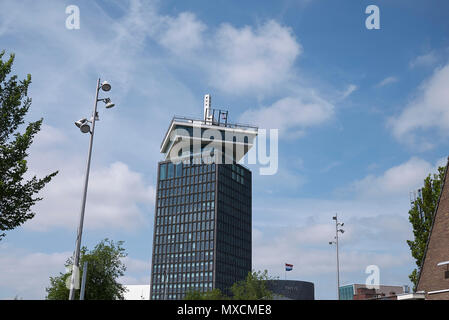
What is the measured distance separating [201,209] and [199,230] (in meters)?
8.64

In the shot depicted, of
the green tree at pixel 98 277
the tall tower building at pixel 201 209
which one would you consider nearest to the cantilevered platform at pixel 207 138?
the tall tower building at pixel 201 209

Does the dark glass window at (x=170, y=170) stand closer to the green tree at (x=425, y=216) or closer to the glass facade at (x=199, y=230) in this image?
the glass facade at (x=199, y=230)

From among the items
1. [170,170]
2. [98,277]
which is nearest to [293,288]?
[170,170]

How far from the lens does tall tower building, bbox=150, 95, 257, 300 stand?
6457 inches

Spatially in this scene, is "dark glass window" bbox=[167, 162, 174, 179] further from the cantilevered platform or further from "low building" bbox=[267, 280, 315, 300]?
"low building" bbox=[267, 280, 315, 300]

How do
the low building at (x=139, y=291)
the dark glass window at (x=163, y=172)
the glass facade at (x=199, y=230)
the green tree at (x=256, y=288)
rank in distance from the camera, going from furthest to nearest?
the dark glass window at (x=163, y=172) → the low building at (x=139, y=291) → the glass facade at (x=199, y=230) → the green tree at (x=256, y=288)

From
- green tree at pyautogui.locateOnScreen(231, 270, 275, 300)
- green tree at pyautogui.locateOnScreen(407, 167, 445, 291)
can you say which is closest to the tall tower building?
green tree at pyautogui.locateOnScreen(231, 270, 275, 300)

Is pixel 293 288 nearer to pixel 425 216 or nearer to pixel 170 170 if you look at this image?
pixel 170 170

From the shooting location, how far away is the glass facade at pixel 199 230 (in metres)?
163
